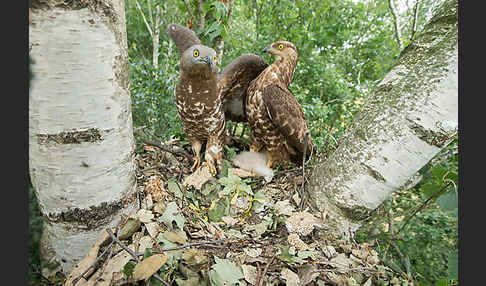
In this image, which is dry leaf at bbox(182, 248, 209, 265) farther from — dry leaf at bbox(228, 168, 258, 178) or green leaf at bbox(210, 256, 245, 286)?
dry leaf at bbox(228, 168, 258, 178)

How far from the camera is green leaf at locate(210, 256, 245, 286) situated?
2.92 ft

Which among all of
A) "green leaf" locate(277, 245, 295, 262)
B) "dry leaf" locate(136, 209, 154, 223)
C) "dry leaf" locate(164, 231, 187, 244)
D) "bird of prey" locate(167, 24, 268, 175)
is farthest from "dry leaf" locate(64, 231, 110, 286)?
"bird of prey" locate(167, 24, 268, 175)

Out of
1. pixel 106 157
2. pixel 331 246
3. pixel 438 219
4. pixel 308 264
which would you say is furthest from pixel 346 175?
pixel 438 219

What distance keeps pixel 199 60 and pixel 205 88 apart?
0.22m

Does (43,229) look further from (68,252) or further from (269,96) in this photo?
(269,96)

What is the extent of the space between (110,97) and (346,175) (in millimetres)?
1124

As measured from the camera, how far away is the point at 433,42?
1.09 meters

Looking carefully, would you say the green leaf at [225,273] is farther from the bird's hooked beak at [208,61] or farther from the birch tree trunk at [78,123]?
the bird's hooked beak at [208,61]

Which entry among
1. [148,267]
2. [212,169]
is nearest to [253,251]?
[148,267]

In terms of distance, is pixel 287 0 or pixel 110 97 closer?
pixel 110 97

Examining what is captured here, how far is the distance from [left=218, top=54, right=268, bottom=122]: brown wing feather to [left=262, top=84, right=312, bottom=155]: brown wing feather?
30 centimetres

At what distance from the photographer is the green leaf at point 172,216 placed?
3.59 feet

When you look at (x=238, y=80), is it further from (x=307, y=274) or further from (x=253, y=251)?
(x=307, y=274)

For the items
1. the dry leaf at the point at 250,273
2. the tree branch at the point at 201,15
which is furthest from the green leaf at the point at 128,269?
the tree branch at the point at 201,15
